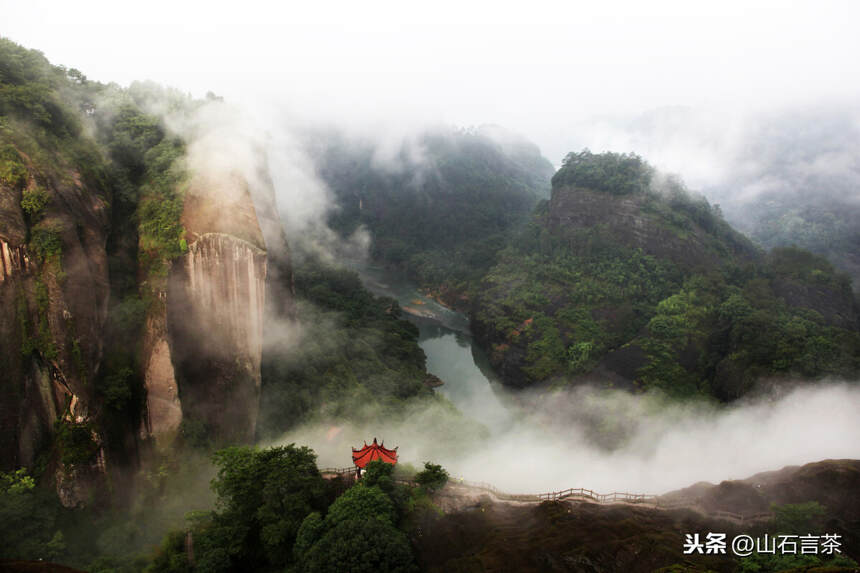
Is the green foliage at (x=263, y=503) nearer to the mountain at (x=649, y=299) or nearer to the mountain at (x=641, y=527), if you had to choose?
the mountain at (x=641, y=527)

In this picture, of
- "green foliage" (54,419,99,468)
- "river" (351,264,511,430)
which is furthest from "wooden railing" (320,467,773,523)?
"river" (351,264,511,430)

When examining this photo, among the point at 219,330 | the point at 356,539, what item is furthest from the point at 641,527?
the point at 219,330

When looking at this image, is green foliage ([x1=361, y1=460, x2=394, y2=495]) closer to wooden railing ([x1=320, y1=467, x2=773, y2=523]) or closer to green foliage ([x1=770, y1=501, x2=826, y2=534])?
wooden railing ([x1=320, y1=467, x2=773, y2=523])

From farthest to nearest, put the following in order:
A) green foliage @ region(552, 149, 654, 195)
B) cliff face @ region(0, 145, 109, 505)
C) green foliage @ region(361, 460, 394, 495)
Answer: green foliage @ region(552, 149, 654, 195), green foliage @ region(361, 460, 394, 495), cliff face @ region(0, 145, 109, 505)

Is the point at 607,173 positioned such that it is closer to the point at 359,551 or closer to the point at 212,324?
the point at 212,324

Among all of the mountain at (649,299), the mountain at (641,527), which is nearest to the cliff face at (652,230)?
the mountain at (649,299)

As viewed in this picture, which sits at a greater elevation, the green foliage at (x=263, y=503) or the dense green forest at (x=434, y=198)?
the dense green forest at (x=434, y=198)
